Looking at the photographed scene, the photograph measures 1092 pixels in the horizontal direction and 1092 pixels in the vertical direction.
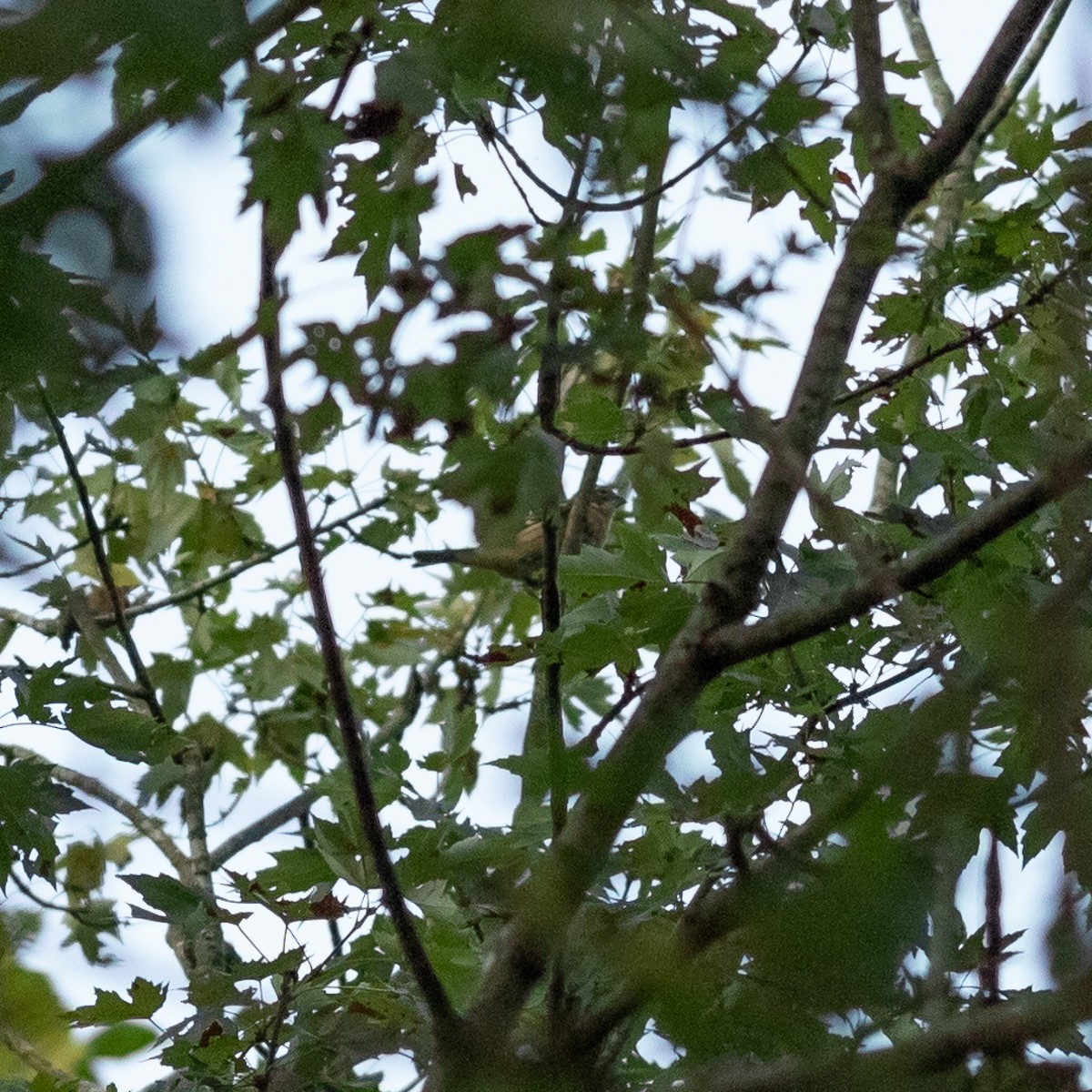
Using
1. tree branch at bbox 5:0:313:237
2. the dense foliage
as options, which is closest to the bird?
the dense foliage

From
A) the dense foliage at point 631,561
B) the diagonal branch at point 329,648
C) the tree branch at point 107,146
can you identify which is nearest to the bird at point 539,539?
the dense foliage at point 631,561

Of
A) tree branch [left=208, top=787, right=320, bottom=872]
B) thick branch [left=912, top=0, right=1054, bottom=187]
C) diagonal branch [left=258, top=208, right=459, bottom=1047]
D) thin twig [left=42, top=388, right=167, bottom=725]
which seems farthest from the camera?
tree branch [left=208, top=787, right=320, bottom=872]

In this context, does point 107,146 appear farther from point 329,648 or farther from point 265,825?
point 265,825

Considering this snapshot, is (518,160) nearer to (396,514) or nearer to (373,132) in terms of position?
(373,132)

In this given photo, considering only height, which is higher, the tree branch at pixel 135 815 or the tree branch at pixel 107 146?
the tree branch at pixel 135 815

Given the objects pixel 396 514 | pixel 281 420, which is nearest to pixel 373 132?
pixel 281 420

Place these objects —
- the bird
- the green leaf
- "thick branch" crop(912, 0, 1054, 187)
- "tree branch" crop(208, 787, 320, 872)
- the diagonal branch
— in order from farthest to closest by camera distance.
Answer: "tree branch" crop(208, 787, 320, 872)
the bird
the green leaf
"thick branch" crop(912, 0, 1054, 187)
the diagonal branch

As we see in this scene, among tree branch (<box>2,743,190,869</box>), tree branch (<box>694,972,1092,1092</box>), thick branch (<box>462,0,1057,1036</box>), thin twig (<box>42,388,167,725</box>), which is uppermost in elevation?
thin twig (<box>42,388,167,725</box>)

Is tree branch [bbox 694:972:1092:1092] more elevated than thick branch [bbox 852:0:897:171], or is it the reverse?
thick branch [bbox 852:0:897:171]

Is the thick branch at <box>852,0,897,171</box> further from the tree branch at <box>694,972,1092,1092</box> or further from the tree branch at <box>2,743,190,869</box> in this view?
the tree branch at <box>2,743,190,869</box>

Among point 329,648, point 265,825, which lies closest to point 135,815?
point 265,825

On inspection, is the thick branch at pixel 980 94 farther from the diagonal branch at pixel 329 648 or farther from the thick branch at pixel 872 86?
the diagonal branch at pixel 329 648

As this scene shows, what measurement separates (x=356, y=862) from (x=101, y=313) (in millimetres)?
882

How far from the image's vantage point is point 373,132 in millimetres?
1252
